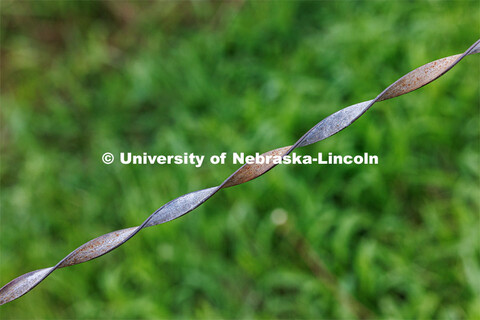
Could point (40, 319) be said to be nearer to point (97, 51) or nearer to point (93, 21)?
point (97, 51)

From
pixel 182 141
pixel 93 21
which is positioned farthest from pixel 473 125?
pixel 93 21

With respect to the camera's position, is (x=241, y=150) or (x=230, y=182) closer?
(x=230, y=182)

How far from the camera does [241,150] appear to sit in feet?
7.07

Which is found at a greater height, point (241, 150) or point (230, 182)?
point (241, 150)

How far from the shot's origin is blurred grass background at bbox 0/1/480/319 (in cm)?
175

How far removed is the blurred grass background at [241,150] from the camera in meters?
1.75

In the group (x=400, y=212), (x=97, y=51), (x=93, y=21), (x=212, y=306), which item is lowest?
(x=212, y=306)

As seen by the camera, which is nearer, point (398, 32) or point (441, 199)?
point (441, 199)

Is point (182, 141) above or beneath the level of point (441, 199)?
above

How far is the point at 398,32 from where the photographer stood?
2.52 metres

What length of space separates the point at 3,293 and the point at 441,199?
177cm

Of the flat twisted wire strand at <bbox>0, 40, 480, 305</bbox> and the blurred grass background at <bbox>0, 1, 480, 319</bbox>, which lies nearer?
the flat twisted wire strand at <bbox>0, 40, 480, 305</bbox>

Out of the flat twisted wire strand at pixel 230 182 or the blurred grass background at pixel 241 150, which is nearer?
the flat twisted wire strand at pixel 230 182

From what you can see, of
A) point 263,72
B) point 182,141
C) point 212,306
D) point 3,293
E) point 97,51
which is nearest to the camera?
point 3,293
